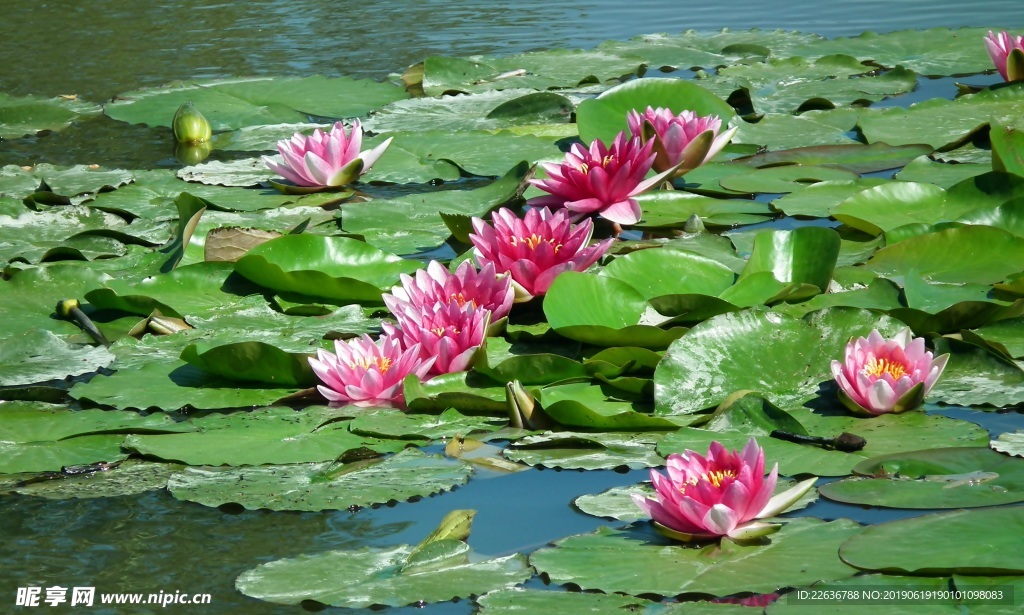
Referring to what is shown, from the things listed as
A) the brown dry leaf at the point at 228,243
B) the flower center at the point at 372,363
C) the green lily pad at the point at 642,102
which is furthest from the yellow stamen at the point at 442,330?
the green lily pad at the point at 642,102

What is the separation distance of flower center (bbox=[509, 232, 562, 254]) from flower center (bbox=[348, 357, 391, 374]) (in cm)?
53

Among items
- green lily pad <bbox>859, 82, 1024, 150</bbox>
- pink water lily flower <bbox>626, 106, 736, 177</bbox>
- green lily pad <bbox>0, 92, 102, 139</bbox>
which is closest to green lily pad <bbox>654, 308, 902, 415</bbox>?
pink water lily flower <bbox>626, 106, 736, 177</bbox>

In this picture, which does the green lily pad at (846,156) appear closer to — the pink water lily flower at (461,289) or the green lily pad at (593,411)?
the pink water lily flower at (461,289)

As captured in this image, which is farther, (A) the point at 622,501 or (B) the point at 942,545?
(A) the point at 622,501

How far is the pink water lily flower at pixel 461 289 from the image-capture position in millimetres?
2572

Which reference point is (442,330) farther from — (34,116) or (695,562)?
(34,116)

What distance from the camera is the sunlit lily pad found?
2.01 meters

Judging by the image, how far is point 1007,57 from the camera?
4.38 meters

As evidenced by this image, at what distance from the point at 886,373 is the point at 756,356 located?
28cm

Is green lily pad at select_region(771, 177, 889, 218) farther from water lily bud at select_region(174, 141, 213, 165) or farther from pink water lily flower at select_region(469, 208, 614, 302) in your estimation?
water lily bud at select_region(174, 141, 213, 165)

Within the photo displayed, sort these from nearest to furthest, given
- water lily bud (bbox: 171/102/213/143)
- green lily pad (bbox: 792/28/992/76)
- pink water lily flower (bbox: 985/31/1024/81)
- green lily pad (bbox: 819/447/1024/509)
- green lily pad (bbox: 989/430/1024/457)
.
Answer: green lily pad (bbox: 819/447/1024/509) → green lily pad (bbox: 989/430/1024/457) → pink water lily flower (bbox: 985/31/1024/81) → water lily bud (bbox: 171/102/213/143) → green lily pad (bbox: 792/28/992/76)

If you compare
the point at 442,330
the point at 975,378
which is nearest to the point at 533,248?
the point at 442,330

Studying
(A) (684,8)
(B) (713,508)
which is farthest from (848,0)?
(B) (713,508)

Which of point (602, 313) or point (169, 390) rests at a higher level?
point (602, 313)
